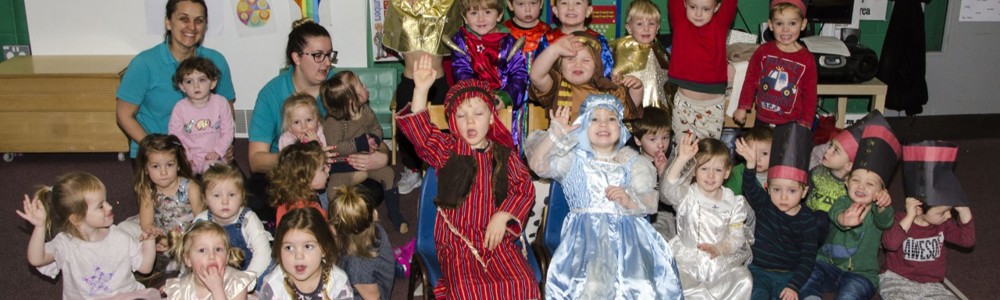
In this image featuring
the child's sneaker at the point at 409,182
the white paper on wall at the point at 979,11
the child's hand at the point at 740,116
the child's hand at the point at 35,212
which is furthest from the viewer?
the white paper on wall at the point at 979,11

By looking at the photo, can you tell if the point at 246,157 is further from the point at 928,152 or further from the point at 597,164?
the point at 928,152

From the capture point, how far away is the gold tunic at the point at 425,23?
5484 mm

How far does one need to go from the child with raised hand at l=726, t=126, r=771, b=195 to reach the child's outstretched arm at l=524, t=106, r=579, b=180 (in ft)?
2.90

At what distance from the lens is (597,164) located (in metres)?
3.86

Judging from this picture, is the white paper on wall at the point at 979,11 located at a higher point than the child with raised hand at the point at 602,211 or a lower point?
higher

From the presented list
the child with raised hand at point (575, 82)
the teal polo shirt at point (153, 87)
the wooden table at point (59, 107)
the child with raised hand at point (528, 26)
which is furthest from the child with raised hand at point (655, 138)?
the wooden table at point (59, 107)

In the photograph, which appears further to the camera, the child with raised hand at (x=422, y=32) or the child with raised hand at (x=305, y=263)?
the child with raised hand at (x=422, y=32)

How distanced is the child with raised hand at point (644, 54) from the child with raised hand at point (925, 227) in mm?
1309

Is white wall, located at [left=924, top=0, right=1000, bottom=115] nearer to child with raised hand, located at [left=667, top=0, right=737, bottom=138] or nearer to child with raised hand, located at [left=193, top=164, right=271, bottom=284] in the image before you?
child with raised hand, located at [left=667, top=0, right=737, bottom=138]

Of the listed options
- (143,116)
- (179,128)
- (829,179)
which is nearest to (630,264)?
(829,179)

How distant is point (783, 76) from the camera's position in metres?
5.02

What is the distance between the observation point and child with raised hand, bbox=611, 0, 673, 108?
486cm

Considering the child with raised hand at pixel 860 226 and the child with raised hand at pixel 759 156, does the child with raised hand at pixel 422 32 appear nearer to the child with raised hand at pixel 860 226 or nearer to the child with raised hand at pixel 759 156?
the child with raised hand at pixel 759 156

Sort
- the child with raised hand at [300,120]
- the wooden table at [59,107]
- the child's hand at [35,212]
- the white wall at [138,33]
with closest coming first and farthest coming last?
the child's hand at [35,212] → the child with raised hand at [300,120] → the wooden table at [59,107] → the white wall at [138,33]
